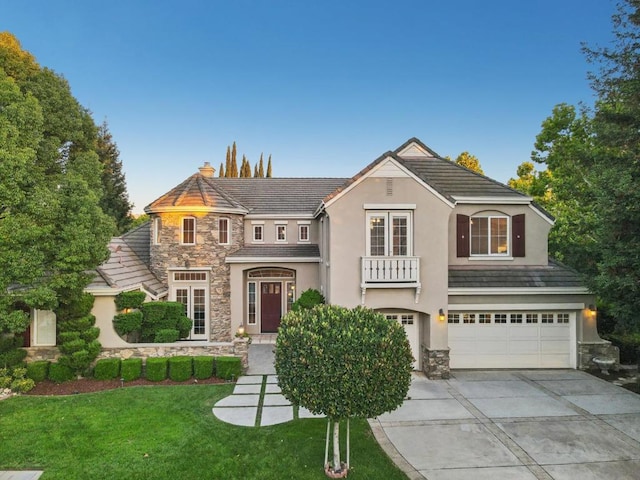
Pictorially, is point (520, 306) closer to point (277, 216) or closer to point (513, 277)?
point (513, 277)

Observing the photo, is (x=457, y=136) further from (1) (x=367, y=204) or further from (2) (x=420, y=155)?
(1) (x=367, y=204)

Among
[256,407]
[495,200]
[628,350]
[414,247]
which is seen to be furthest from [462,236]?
[256,407]

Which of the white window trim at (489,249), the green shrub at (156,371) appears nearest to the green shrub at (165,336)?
the green shrub at (156,371)

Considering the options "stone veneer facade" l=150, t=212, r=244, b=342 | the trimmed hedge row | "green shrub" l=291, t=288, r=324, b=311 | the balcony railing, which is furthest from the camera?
"stone veneer facade" l=150, t=212, r=244, b=342

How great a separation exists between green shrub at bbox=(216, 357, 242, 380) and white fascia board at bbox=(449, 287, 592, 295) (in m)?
7.81

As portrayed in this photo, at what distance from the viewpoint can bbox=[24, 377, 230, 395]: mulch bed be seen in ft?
34.2

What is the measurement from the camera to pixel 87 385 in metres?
10.8

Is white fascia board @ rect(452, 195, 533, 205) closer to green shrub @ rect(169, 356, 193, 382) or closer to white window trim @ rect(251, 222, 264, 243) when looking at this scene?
white window trim @ rect(251, 222, 264, 243)

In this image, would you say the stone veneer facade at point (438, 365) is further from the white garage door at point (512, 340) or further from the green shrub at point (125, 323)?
the green shrub at point (125, 323)

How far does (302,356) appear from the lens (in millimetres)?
5758

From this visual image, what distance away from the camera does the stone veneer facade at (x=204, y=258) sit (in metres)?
16.0

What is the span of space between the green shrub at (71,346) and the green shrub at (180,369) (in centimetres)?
279

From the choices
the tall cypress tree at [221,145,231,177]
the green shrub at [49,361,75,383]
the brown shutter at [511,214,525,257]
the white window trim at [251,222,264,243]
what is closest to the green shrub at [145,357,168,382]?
the green shrub at [49,361,75,383]

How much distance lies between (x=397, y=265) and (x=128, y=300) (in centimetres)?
961
